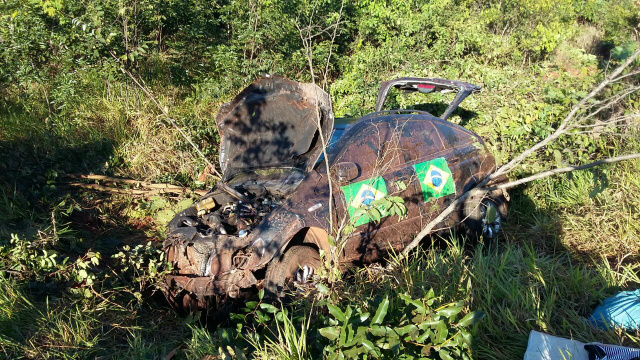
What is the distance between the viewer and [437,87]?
22.3ft

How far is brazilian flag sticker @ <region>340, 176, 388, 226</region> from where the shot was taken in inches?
199

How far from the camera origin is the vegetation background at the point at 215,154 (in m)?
4.17

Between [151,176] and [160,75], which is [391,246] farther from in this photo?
[160,75]

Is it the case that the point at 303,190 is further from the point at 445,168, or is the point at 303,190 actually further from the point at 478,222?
the point at 478,222

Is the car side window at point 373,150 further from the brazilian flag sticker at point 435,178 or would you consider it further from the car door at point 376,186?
the brazilian flag sticker at point 435,178

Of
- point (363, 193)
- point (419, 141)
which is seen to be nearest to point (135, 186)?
point (363, 193)

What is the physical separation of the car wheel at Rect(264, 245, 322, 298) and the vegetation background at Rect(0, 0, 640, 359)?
1.26ft

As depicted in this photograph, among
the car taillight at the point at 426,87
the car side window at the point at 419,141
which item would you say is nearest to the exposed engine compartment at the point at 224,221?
the car side window at the point at 419,141

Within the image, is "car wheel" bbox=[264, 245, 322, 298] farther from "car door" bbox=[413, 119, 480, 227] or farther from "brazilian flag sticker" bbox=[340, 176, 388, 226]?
"car door" bbox=[413, 119, 480, 227]

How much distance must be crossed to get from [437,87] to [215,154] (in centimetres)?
372

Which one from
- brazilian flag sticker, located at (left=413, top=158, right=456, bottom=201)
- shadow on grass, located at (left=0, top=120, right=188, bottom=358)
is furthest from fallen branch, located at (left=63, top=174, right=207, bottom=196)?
brazilian flag sticker, located at (left=413, top=158, right=456, bottom=201)

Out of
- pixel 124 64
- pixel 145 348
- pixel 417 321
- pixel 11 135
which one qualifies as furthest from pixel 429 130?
pixel 11 135

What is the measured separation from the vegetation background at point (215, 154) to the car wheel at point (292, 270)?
385 millimetres

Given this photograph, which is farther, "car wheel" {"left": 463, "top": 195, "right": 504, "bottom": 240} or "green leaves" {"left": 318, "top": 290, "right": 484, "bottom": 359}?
"car wheel" {"left": 463, "top": 195, "right": 504, "bottom": 240}
